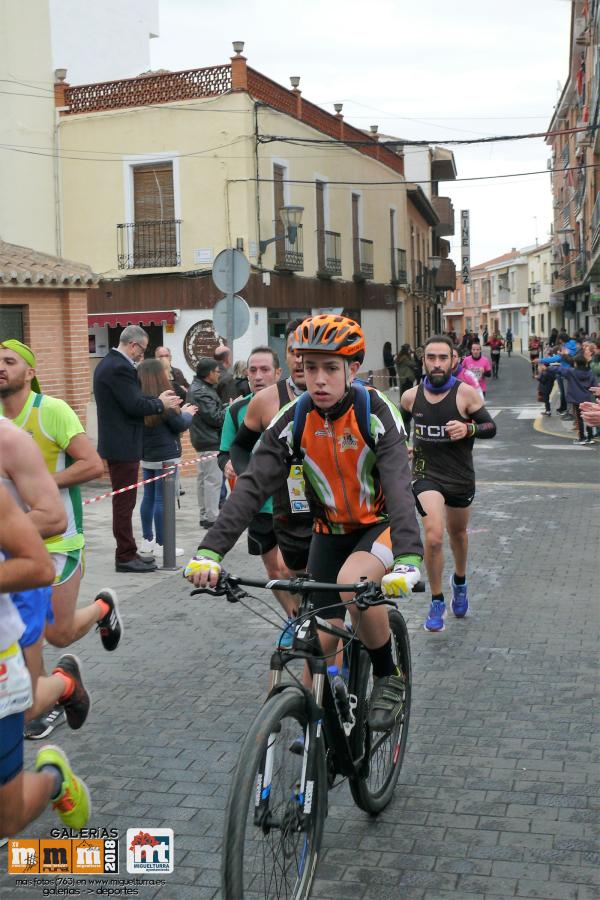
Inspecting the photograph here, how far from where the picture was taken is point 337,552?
14.6 feet

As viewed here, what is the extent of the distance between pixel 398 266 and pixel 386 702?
38.9 metres

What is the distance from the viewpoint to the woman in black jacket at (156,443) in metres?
10.2

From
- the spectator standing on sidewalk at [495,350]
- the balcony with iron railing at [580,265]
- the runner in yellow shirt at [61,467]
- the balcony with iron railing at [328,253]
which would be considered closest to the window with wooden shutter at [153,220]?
the balcony with iron railing at [328,253]

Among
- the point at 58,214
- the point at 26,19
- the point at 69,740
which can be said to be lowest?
the point at 69,740

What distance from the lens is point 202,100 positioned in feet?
86.6

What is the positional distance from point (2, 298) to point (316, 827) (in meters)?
12.1

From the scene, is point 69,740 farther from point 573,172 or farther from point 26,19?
point 573,172

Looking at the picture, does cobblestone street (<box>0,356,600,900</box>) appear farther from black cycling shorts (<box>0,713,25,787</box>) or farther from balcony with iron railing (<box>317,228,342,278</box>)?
balcony with iron railing (<box>317,228,342,278</box>)

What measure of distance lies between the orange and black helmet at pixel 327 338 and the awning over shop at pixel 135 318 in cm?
2336

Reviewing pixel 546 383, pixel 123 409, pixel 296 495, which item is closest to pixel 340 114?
pixel 546 383

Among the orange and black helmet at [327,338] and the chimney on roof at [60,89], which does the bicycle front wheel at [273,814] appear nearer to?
the orange and black helmet at [327,338]

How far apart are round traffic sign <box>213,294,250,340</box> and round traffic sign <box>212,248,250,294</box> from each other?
6.7 inches

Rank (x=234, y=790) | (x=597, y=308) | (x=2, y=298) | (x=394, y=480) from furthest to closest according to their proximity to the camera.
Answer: (x=597, y=308) < (x=2, y=298) < (x=394, y=480) < (x=234, y=790)

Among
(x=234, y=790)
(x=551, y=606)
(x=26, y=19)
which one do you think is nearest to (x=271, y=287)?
(x=26, y=19)
